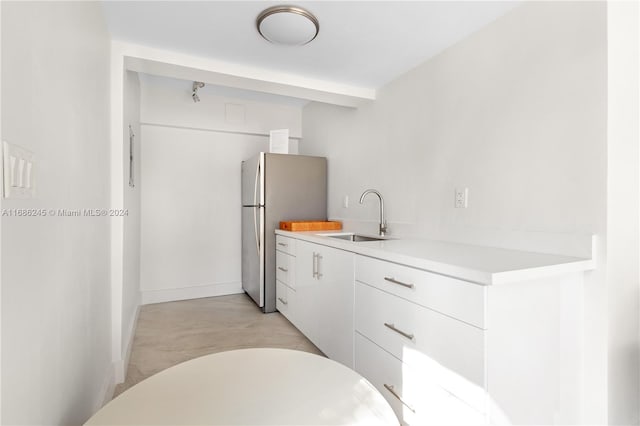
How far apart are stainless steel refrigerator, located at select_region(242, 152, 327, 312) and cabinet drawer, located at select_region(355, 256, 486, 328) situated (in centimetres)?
160

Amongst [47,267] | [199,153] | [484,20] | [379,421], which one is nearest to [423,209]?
[484,20]

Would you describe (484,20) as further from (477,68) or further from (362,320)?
(362,320)

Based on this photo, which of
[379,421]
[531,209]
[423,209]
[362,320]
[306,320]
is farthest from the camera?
[306,320]

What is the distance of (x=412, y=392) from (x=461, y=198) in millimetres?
1115

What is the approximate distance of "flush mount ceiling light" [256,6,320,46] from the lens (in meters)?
1.68

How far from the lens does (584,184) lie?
135 cm

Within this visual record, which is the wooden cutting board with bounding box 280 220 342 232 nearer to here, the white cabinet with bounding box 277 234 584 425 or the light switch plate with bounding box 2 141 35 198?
the white cabinet with bounding box 277 234 584 425

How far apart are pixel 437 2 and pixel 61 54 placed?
63.7 inches

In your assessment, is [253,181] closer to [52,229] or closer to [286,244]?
[286,244]

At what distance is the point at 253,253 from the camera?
336cm

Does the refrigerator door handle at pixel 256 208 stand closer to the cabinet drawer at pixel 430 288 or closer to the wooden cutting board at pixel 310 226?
the wooden cutting board at pixel 310 226

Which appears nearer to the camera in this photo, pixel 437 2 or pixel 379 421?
pixel 379 421

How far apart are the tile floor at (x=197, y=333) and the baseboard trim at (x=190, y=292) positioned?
110 mm

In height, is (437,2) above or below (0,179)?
above
